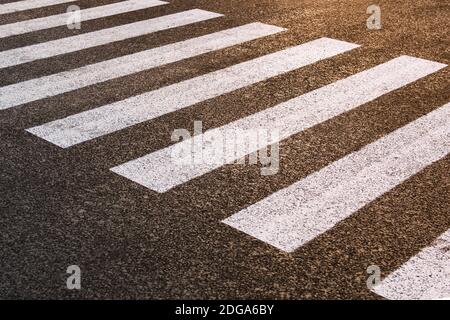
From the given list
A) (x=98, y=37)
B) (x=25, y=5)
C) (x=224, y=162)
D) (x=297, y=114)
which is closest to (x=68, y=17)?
(x=25, y=5)

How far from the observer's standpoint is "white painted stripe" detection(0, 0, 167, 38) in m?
8.46

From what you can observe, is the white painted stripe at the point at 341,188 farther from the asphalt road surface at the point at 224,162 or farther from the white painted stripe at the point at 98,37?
the white painted stripe at the point at 98,37

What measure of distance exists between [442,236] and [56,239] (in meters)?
2.29

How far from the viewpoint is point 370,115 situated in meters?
6.23

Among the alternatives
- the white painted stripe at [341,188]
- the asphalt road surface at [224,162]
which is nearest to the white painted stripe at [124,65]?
the asphalt road surface at [224,162]

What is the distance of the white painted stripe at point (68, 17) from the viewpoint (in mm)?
8461

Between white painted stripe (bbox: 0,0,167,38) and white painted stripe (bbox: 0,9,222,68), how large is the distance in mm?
577

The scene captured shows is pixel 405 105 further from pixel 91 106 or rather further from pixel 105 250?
pixel 105 250

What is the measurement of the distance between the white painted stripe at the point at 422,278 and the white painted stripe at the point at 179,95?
262 cm

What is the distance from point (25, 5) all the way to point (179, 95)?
389cm

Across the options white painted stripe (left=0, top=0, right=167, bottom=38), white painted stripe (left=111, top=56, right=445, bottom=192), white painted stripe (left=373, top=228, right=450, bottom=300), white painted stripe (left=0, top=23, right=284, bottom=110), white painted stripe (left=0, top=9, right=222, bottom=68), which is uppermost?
white painted stripe (left=0, top=0, right=167, bottom=38)

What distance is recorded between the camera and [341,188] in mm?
5016

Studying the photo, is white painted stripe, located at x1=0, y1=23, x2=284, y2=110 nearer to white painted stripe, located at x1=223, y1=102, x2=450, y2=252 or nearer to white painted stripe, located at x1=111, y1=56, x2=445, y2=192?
white painted stripe, located at x1=111, y1=56, x2=445, y2=192

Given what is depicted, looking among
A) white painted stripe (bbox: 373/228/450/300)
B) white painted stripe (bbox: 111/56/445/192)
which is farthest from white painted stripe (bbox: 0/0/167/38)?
white painted stripe (bbox: 373/228/450/300)
